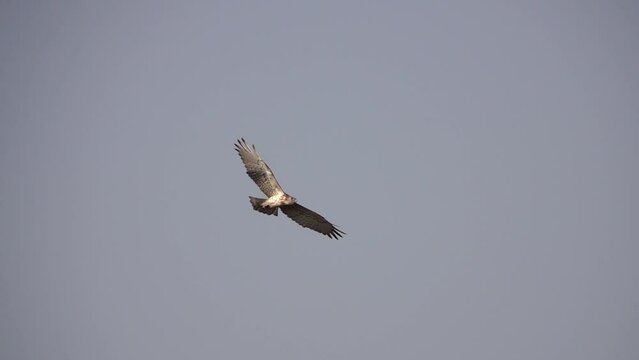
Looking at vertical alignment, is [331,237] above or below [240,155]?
below

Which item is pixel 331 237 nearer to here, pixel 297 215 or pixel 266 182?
pixel 297 215

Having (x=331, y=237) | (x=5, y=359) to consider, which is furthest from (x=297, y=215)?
(x=5, y=359)

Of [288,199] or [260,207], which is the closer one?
[260,207]

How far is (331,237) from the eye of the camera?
3080 centimetres

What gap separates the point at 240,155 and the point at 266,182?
4.80 feet

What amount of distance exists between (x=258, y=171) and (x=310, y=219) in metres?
2.82

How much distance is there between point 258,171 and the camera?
95.5ft

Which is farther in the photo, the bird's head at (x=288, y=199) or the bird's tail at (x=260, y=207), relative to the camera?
the bird's head at (x=288, y=199)

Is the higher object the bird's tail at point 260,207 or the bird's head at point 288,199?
the bird's head at point 288,199

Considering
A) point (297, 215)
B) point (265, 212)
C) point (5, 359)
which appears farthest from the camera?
point (5, 359)

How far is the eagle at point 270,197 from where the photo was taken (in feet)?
93.1

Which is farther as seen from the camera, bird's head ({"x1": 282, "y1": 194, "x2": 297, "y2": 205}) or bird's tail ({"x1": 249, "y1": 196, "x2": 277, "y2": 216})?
bird's head ({"x1": 282, "y1": 194, "x2": 297, "y2": 205})

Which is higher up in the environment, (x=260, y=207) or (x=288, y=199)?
(x=288, y=199)

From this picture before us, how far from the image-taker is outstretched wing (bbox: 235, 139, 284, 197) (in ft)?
94.2
